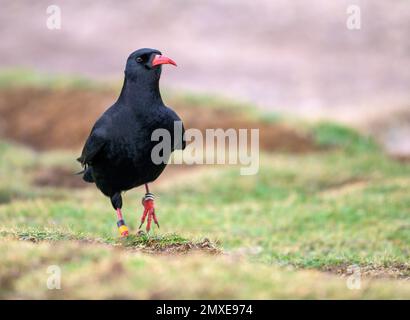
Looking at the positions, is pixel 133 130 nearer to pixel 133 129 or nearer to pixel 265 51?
pixel 133 129

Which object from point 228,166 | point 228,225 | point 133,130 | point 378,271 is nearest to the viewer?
point 133,130

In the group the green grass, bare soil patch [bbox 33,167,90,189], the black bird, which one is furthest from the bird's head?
bare soil patch [bbox 33,167,90,189]

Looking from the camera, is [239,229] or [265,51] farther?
[265,51]

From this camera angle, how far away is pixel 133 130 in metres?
7.26

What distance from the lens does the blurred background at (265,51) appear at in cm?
2112

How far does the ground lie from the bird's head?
5.14 feet

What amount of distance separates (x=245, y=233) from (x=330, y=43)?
18.5 meters

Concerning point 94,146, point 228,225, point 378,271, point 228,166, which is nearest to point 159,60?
point 94,146

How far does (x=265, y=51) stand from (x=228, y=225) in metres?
16.8

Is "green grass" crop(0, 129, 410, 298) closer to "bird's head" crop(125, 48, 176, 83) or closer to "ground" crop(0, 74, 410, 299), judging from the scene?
"ground" crop(0, 74, 410, 299)

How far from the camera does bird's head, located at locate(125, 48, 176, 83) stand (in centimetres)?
747

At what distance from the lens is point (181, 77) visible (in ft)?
80.2
